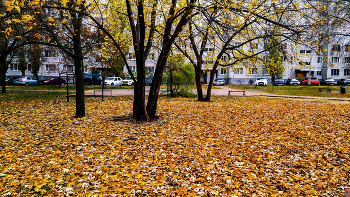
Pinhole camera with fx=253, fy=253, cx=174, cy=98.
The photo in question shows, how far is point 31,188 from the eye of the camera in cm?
402

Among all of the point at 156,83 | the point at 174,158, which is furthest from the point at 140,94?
the point at 174,158

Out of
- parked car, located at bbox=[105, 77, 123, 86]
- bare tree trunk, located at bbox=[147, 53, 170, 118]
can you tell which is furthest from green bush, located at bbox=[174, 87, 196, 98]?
parked car, located at bbox=[105, 77, 123, 86]

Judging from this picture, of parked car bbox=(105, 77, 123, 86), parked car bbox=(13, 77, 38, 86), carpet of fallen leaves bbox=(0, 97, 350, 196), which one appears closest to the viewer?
carpet of fallen leaves bbox=(0, 97, 350, 196)

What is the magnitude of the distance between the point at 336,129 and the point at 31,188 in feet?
28.4

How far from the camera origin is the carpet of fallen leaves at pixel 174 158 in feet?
13.6

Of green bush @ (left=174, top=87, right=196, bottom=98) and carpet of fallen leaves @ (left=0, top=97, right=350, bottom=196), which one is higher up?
green bush @ (left=174, top=87, right=196, bottom=98)

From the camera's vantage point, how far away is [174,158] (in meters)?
5.54

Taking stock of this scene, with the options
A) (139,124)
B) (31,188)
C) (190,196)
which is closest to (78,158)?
(31,188)

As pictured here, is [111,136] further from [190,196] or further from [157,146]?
[190,196]

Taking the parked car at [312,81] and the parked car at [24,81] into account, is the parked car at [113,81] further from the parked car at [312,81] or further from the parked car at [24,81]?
the parked car at [312,81]

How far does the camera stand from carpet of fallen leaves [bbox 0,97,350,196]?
13.6ft

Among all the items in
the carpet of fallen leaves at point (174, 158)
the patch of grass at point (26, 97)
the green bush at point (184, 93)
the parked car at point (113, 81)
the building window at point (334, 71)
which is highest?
the building window at point (334, 71)

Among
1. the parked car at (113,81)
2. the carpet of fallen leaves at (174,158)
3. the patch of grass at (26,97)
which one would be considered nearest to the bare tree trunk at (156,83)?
the carpet of fallen leaves at (174,158)

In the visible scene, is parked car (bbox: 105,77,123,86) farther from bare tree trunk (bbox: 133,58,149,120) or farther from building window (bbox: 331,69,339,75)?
building window (bbox: 331,69,339,75)
